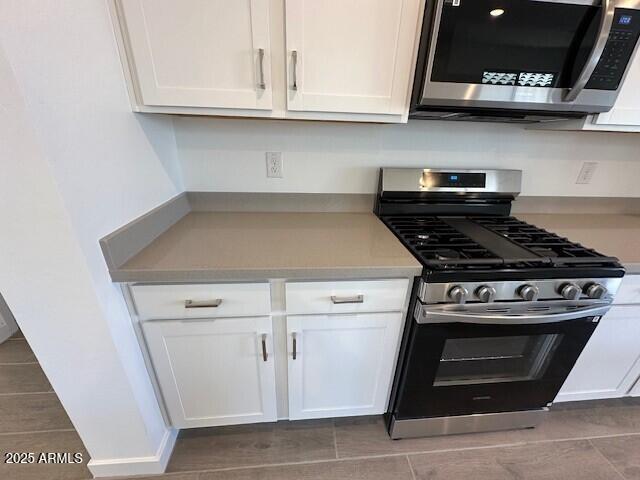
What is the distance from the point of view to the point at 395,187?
145 cm

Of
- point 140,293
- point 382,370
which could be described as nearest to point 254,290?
point 140,293

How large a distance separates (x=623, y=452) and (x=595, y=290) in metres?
0.99

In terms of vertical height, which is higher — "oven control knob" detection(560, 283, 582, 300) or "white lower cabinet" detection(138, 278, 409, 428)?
"oven control knob" detection(560, 283, 582, 300)

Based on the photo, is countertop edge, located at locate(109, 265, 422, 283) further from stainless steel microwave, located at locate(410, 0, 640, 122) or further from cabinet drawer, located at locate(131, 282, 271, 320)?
stainless steel microwave, located at locate(410, 0, 640, 122)

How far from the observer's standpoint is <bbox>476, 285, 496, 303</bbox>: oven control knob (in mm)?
997

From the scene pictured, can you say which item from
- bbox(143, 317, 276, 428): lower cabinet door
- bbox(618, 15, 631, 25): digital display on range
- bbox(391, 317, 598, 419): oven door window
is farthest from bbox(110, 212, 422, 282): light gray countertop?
bbox(618, 15, 631, 25): digital display on range

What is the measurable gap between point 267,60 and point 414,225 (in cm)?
93

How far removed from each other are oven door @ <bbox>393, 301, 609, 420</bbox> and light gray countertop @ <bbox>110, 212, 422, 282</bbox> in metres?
0.28

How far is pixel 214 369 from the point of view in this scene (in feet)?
3.70

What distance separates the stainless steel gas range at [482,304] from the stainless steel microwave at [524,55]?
43cm

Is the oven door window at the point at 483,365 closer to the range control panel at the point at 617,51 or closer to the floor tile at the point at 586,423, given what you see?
the floor tile at the point at 586,423

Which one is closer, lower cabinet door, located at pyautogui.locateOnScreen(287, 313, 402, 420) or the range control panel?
the range control panel

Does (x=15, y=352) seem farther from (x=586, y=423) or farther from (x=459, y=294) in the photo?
(x=586, y=423)

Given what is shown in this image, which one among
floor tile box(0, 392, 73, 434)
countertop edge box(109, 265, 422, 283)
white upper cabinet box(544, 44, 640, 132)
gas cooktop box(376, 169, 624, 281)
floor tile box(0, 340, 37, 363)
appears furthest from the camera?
floor tile box(0, 340, 37, 363)
